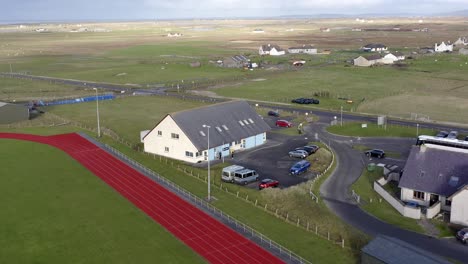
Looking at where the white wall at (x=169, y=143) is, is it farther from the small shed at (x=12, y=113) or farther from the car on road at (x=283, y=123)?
the small shed at (x=12, y=113)

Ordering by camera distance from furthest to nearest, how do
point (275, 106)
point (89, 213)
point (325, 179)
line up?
point (275, 106), point (325, 179), point (89, 213)

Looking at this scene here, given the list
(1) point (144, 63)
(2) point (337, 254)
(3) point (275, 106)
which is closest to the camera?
(2) point (337, 254)

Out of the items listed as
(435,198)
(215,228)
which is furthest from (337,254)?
(435,198)

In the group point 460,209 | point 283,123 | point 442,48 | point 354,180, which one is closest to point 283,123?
point 283,123

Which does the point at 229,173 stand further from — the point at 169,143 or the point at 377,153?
the point at 377,153

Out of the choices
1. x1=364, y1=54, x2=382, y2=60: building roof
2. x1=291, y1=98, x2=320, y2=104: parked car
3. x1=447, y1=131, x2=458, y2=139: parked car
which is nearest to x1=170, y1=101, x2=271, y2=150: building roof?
x1=447, y1=131, x2=458, y2=139: parked car

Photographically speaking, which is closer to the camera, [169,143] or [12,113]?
[169,143]

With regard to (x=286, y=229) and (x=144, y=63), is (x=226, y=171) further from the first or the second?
(x=144, y=63)
